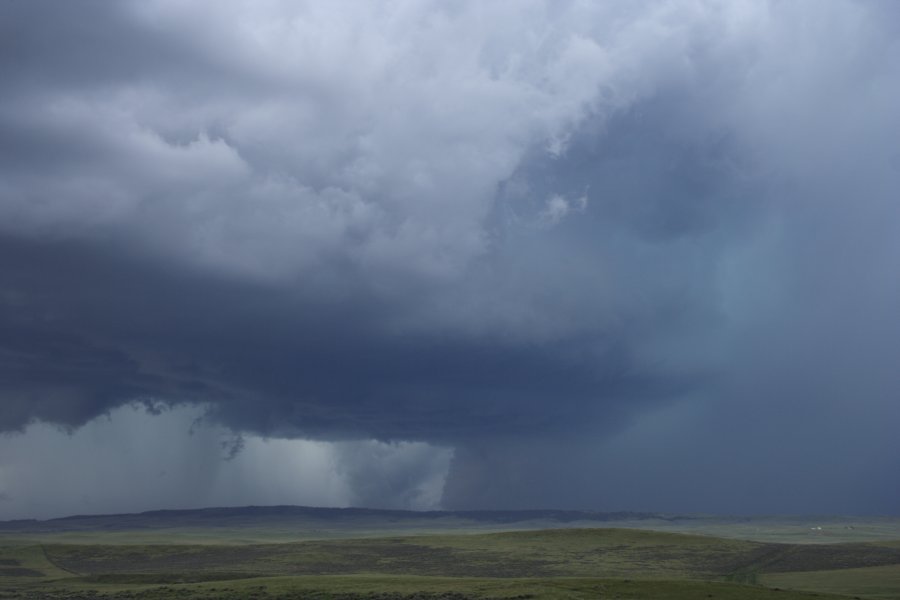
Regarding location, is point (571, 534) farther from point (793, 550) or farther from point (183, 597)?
point (183, 597)

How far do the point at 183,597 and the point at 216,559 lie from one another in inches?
3068

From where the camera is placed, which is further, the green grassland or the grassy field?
the green grassland

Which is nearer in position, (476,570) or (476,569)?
(476,570)

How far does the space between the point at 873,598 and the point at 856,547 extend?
3049 inches

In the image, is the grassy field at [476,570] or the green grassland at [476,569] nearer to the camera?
the grassy field at [476,570]

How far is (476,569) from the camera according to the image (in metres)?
136

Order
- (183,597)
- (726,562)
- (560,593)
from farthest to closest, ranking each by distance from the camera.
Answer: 1. (726,562)
2. (183,597)
3. (560,593)

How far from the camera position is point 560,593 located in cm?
8394

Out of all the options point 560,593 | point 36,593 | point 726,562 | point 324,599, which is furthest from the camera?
point 726,562

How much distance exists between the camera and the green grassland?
9256cm

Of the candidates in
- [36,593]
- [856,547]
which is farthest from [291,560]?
[856,547]

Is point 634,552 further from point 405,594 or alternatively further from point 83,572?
point 83,572

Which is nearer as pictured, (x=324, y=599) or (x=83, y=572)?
(x=324, y=599)

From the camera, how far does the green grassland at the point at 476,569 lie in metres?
92.6
